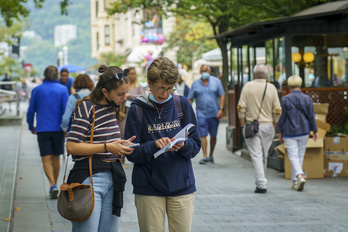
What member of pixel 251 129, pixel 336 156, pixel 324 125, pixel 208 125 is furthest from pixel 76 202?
pixel 208 125

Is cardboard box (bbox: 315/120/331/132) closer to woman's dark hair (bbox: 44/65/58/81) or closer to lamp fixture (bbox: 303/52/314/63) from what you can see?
lamp fixture (bbox: 303/52/314/63)

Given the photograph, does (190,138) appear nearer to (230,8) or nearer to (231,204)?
(231,204)

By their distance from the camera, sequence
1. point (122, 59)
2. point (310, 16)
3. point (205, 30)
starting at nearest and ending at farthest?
point (310, 16)
point (205, 30)
point (122, 59)

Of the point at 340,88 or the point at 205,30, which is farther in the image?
the point at 205,30

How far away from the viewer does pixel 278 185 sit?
34.4 ft

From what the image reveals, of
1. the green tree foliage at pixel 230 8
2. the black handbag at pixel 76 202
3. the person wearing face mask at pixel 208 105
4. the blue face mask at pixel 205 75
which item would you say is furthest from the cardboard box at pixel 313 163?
the black handbag at pixel 76 202

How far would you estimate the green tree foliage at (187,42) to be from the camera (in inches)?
1769

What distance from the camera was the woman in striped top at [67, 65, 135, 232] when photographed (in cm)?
450

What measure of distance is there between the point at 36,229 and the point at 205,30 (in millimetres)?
36182

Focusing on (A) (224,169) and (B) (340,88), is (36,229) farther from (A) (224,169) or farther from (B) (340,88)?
(B) (340,88)

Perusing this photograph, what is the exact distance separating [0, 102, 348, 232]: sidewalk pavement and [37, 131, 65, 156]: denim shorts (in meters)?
0.66

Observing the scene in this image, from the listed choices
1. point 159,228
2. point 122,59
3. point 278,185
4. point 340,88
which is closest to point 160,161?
point 159,228

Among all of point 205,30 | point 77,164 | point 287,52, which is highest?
point 205,30

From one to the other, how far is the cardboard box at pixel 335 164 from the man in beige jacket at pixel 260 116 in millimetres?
2078
